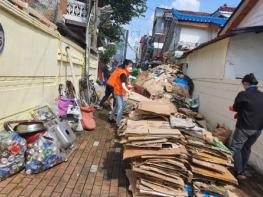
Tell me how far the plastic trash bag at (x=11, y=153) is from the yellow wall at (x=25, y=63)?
25.1 inches

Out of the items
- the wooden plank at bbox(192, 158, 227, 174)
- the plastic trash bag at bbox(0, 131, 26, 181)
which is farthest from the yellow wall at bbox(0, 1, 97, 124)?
the wooden plank at bbox(192, 158, 227, 174)

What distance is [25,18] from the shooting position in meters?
6.00

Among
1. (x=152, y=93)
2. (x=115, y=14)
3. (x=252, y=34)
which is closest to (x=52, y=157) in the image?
(x=252, y=34)

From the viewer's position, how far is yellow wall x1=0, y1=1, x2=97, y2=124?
17.6ft

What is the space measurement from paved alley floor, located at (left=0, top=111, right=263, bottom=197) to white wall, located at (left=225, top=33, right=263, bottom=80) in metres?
4.12

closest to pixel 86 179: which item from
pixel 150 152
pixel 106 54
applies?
pixel 150 152

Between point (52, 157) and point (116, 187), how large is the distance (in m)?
1.22

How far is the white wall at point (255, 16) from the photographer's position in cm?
1065

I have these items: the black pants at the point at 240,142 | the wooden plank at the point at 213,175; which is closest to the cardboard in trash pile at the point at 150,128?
the wooden plank at the point at 213,175

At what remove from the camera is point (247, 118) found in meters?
5.79

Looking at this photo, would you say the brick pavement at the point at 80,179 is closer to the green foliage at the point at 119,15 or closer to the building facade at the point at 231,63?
the building facade at the point at 231,63

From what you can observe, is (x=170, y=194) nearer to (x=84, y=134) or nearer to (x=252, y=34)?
(x=84, y=134)

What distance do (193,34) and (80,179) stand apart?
21599 mm

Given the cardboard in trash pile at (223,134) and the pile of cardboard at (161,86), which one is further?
the pile of cardboard at (161,86)
